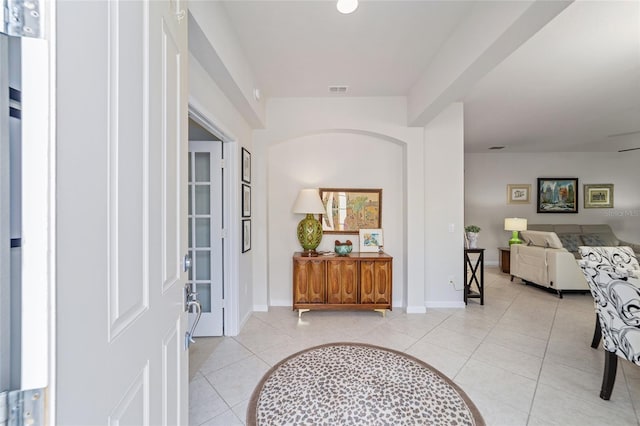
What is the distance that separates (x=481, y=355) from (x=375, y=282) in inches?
48.6

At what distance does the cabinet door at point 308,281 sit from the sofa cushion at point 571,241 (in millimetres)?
5053

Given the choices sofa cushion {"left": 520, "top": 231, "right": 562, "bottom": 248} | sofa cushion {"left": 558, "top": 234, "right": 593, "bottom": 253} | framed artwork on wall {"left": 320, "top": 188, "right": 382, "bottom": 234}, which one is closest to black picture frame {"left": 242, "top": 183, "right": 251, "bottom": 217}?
framed artwork on wall {"left": 320, "top": 188, "right": 382, "bottom": 234}

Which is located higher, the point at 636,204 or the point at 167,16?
the point at 167,16

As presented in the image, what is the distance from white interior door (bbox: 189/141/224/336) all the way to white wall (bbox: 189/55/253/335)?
0.13m

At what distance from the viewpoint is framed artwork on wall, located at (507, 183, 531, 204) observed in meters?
6.38

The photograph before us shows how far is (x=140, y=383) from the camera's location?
74 cm

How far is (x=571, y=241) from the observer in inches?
207

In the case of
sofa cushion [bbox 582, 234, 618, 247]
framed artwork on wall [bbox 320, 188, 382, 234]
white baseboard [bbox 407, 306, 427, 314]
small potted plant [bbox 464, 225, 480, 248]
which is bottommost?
white baseboard [bbox 407, 306, 427, 314]

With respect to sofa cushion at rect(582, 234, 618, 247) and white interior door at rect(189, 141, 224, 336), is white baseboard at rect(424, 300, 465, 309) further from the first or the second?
sofa cushion at rect(582, 234, 618, 247)

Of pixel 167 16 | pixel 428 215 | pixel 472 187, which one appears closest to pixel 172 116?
pixel 167 16

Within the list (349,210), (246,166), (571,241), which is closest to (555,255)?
(571,241)

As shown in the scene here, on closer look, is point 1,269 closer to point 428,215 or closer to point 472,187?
point 428,215

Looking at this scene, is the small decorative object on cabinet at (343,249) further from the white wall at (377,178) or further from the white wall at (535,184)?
the white wall at (535,184)

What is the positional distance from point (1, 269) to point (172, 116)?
0.73 metres
